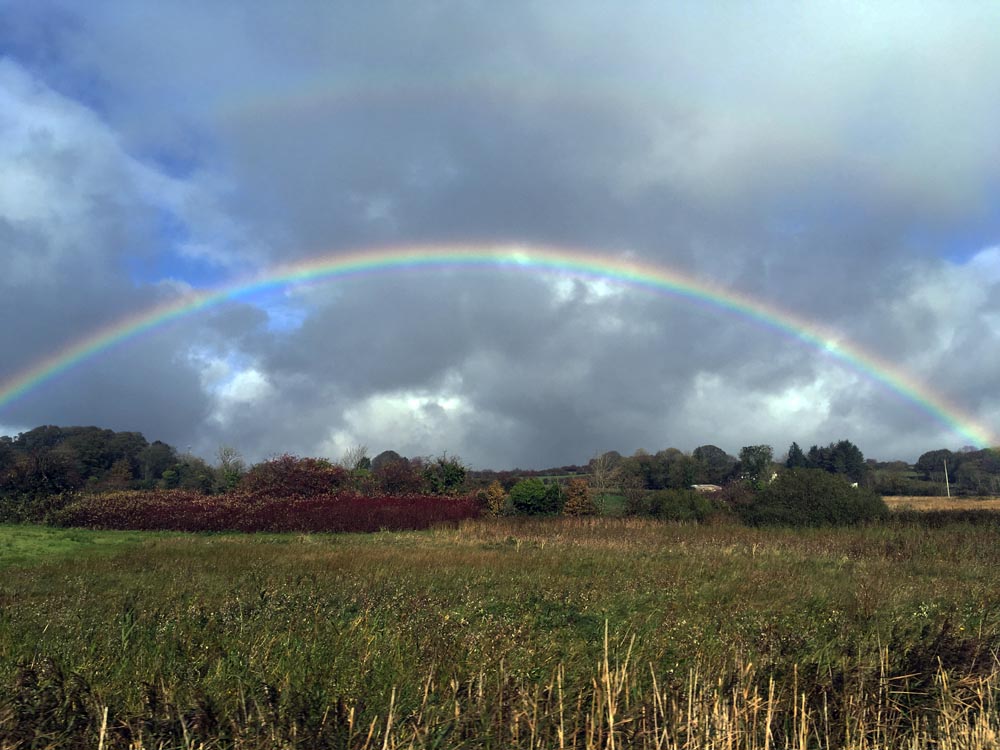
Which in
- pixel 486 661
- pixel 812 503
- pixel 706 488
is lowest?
pixel 706 488

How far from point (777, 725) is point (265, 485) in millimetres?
39137

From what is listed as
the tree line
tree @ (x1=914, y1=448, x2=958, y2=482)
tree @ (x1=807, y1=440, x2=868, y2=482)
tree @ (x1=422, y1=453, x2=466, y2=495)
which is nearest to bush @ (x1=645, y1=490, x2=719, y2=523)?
the tree line

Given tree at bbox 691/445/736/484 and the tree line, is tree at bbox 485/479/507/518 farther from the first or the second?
tree at bbox 691/445/736/484

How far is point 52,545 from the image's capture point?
1934 cm

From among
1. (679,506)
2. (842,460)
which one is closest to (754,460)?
(842,460)

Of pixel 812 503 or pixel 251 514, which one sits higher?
pixel 812 503

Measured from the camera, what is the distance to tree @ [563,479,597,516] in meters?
36.2

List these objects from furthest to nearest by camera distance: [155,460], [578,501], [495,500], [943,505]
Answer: [155,460] → [943,505] → [495,500] → [578,501]

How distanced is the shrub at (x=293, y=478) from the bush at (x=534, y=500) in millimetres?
11030

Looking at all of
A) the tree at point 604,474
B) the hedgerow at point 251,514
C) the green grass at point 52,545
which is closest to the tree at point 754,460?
the tree at point 604,474

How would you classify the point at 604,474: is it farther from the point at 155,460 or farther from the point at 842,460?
the point at 155,460

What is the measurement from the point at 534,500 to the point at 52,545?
76.0ft

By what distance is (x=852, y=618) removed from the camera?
7.18 m

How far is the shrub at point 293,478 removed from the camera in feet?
129
